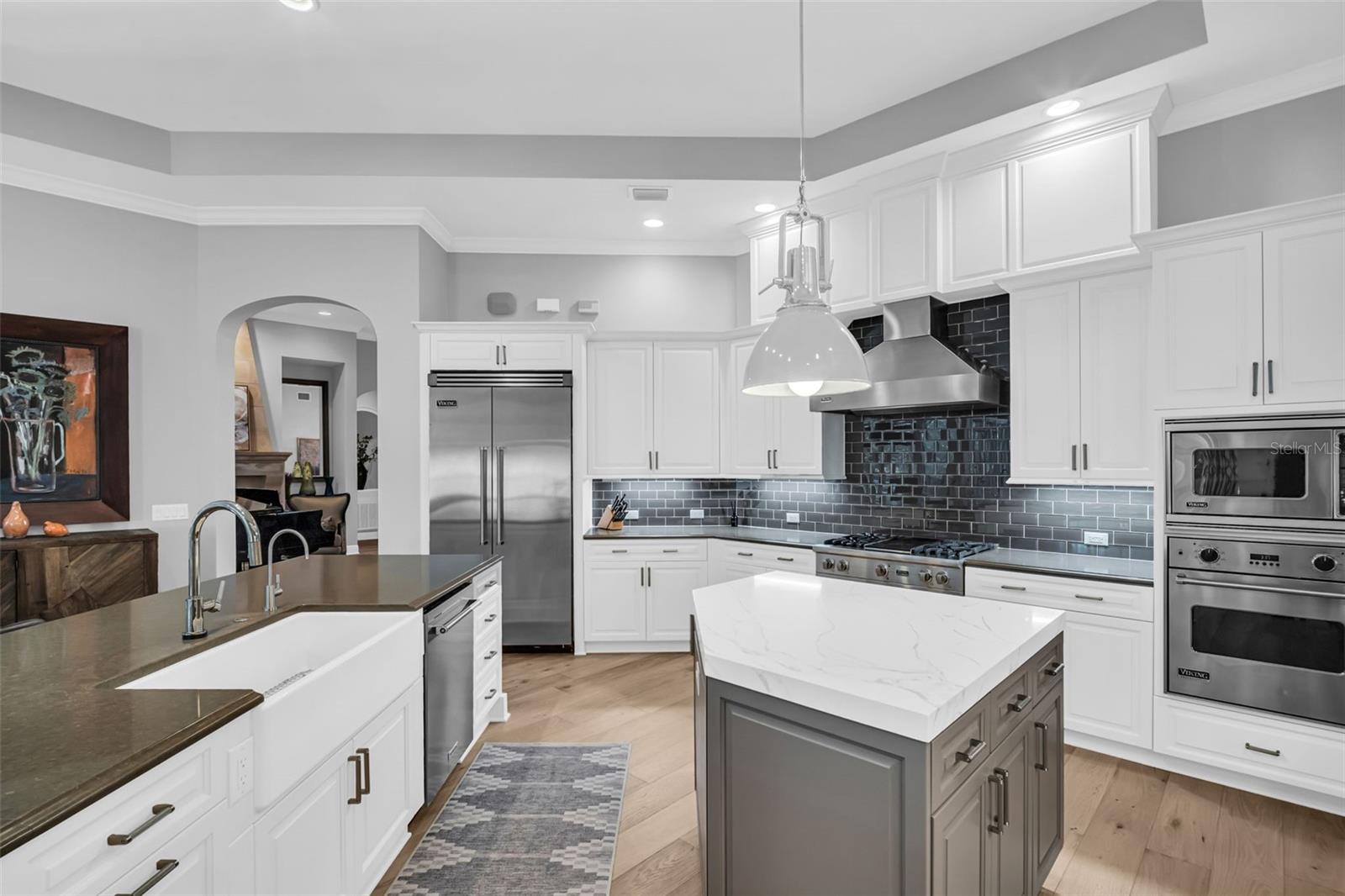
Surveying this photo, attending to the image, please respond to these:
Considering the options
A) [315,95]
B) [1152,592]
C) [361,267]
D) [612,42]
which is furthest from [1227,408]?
[361,267]

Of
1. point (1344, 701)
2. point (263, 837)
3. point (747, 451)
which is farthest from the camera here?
point (747, 451)

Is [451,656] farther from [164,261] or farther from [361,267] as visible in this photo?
[164,261]

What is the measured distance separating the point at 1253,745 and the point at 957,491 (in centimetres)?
177

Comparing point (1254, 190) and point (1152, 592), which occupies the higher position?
point (1254, 190)

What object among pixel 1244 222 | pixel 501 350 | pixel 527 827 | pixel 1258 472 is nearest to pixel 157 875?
pixel 527 827

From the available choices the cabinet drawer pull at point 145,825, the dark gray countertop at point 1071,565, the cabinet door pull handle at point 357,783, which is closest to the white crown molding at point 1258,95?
the dark gray countertop at point 1071,565

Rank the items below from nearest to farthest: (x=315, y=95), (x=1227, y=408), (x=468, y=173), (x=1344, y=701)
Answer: (x=1344, y=701), (x=1227, y=408), (x=315, y=95), (x=468, y=173)

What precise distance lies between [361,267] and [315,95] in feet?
3.95

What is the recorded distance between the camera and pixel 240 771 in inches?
55.7

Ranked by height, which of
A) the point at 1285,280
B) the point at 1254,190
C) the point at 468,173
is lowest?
the point at 1285,280

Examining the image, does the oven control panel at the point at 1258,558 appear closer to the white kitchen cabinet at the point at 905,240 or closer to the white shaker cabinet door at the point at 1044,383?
the white shaker cabinet door at the point at 1044,383

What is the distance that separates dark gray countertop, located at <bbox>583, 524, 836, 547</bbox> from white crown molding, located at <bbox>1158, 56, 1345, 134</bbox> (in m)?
2.89

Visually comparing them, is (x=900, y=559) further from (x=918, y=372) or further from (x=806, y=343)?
(x=806, y=343)

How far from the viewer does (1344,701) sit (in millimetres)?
2402
